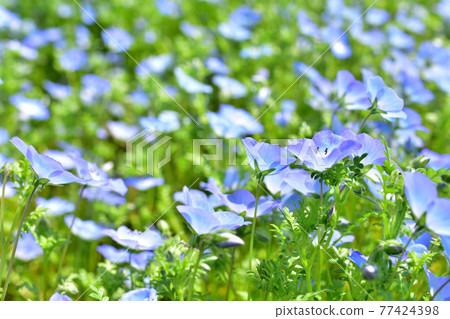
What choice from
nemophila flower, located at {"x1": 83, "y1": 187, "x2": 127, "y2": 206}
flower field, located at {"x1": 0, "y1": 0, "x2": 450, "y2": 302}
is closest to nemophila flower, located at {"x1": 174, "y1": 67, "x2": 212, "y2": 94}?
flower field, located at {"x1": 0, "y1": 0, "x2": 450, "y2": 302}

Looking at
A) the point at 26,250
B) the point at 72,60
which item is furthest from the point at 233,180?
the point at 72,60

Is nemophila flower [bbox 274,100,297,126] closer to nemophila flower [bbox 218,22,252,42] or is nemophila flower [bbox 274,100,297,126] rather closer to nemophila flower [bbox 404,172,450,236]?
nemophila flower [bbox 218,22,252,42]

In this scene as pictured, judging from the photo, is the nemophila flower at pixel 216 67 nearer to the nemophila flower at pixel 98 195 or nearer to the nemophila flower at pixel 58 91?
the nemophila flower at pixel 58 91

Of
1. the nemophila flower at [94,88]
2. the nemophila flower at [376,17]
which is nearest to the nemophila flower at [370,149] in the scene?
the nemophila flower at [94,88]

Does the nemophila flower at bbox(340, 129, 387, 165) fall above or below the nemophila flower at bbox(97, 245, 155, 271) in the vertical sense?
above

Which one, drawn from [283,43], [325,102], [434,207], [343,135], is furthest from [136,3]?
[434,207]

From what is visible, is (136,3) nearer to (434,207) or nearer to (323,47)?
(323,47)

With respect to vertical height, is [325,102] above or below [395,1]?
below
